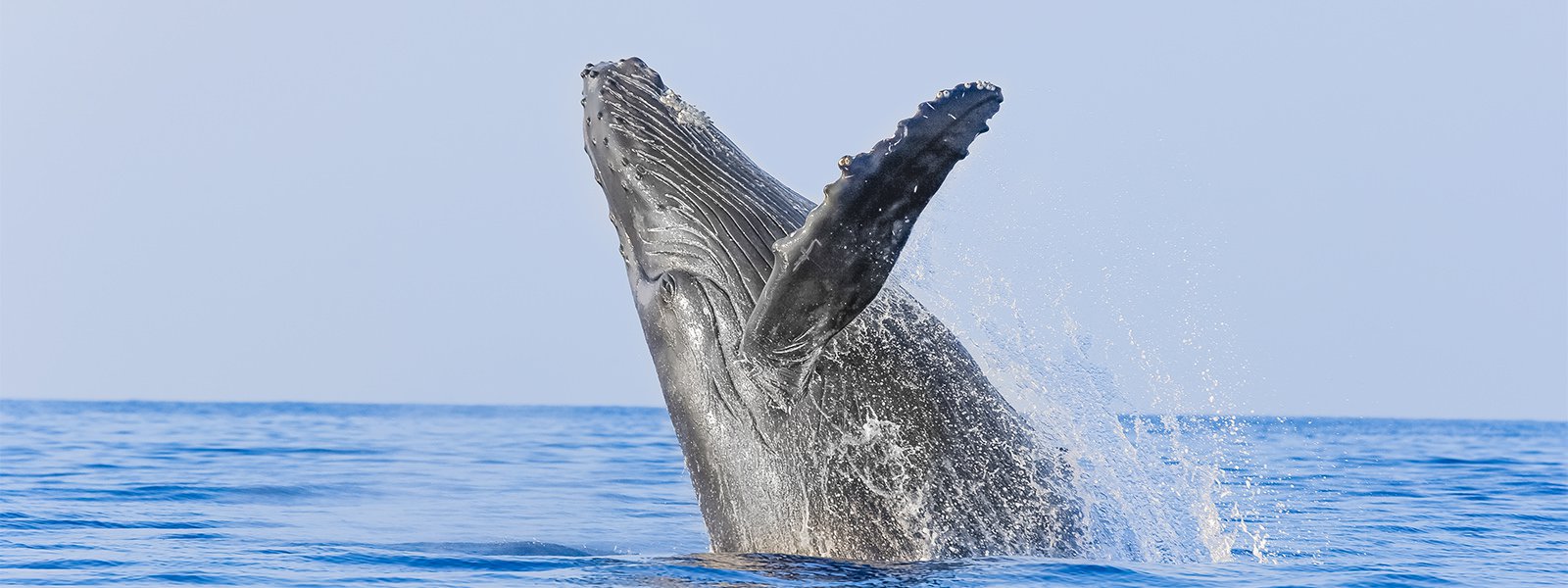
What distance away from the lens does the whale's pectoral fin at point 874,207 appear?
6.52 metres

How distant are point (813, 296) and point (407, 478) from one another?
554 inches

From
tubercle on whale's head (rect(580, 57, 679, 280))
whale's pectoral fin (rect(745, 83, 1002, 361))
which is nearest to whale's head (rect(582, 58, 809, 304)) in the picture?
tubercle on whale's head (rect(580, 57, 679, 280))

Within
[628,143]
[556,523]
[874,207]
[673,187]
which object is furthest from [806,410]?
[556,523]

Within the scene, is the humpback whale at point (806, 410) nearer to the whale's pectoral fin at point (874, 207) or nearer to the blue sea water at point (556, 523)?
the blue sea water at point (556, 523)

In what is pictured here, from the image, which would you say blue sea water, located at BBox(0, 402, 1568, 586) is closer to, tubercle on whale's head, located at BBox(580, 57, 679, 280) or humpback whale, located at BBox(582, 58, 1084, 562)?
humpback whale, located at BBox(582, 58, 1084, 562)

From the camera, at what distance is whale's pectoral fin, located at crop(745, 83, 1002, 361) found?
6523 millimetres

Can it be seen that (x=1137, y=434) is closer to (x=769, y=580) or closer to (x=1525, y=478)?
(x=769, y=580)

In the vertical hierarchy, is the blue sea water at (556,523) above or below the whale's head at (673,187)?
below

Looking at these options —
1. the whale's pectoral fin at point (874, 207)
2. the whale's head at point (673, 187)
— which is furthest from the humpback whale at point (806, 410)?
the whale's pectoral fin at point (874, 207)

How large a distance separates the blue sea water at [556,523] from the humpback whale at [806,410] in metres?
0.22

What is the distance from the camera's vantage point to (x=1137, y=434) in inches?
392

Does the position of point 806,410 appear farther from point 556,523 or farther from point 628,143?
point 556,523

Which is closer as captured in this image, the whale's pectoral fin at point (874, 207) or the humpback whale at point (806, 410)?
the whale's pectoral fin at point (874, 207)

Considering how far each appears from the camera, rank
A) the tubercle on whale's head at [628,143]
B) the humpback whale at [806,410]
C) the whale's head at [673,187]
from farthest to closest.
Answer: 1. the tubercle on whale's head at [628,143]
2. the whale's head at [673,187]
3. the humpback whale at [806,410]
